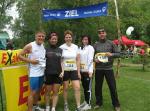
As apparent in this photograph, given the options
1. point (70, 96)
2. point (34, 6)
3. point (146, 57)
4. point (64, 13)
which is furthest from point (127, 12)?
point (70, 96)

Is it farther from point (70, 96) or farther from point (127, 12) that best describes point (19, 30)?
point (70, 96)

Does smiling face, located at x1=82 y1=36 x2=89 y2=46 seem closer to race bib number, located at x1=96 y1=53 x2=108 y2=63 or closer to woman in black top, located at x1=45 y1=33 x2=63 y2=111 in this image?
race bib number, located at x1=96 y1=53 x2=108 y2=63

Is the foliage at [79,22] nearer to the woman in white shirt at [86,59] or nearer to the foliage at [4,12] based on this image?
the woman in white shirt at [86,59]

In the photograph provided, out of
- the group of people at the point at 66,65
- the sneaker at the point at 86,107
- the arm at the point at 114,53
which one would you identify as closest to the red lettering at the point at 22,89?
the group of people at the point at 66,65

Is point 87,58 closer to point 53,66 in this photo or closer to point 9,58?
point 53,66

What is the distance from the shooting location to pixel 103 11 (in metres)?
14.4

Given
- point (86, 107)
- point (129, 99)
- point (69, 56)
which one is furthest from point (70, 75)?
point (129, 99)

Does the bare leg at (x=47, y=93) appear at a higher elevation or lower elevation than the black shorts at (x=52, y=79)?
lower

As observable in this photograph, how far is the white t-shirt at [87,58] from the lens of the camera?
9836 mm

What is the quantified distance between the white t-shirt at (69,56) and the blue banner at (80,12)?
5408mm

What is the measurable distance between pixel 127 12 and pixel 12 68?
47673 mm

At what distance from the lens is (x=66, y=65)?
9.25 metres

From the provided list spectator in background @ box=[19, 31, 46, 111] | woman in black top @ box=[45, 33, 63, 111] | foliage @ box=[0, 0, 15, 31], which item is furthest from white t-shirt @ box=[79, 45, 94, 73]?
foliage @ box=[0, 0, 15, 31]

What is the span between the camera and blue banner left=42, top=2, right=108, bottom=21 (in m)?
14.5
